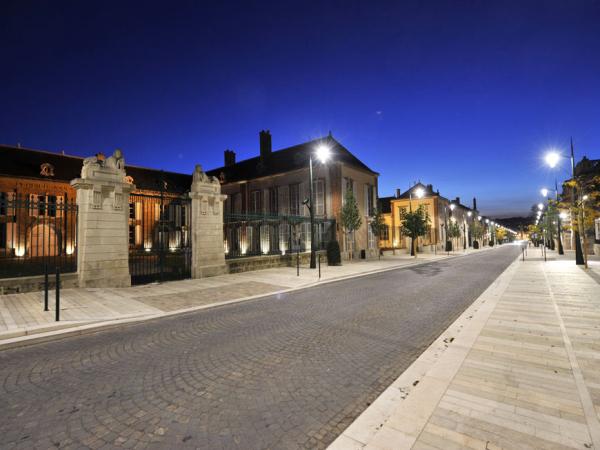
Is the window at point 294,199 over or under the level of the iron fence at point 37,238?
over

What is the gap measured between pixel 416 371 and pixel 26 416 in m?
4.54

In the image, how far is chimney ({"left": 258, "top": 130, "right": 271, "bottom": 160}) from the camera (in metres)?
35.8

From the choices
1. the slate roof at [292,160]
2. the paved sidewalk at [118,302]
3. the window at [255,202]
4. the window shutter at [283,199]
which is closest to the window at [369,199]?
the slate roof at [292,160]

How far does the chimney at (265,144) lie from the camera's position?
35750mm

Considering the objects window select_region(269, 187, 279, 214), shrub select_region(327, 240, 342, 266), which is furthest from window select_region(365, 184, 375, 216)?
shrub select_region(327, 240, 342, 266)

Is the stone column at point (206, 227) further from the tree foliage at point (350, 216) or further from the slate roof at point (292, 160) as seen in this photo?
the slate roof at point (292, 160)

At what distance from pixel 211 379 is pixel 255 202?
30812 millimetres

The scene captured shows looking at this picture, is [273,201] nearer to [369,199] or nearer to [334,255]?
[369,199]

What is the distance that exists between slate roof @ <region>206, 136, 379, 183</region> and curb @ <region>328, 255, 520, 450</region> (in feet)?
77.8

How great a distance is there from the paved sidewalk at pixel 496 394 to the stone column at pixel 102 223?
443 inches

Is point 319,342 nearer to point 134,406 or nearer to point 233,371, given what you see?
point 233,371

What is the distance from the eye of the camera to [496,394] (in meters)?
3.20

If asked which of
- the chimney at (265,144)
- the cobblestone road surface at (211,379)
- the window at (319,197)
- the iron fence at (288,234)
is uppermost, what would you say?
the chimney at (265,144)

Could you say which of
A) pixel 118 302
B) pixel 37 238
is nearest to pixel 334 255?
pixel 118 302
